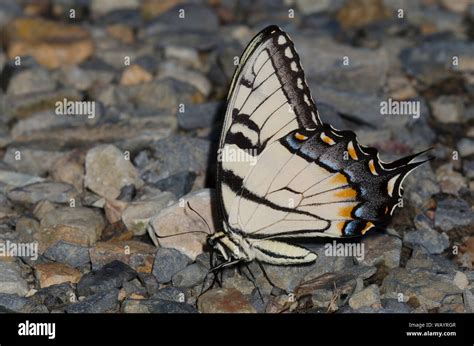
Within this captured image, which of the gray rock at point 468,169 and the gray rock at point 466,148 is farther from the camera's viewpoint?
the gray rock at point 466,148

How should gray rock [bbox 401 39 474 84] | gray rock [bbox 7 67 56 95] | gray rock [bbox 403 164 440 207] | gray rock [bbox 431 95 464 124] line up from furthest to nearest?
gray rock [bbox 401 39 474 84] → gray rock [bbox 7 67 56 95] → gray rock [bbox 431 95 464 124] → gray rock [bbox 403 164 440 207]

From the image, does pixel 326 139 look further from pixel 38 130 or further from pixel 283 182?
pixel 38 130

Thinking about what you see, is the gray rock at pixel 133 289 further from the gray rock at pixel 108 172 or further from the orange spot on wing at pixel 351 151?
the orange spot on wing at pixel 351 151

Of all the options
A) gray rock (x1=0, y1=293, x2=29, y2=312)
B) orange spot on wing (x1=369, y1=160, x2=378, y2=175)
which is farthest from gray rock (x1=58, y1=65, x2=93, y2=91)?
orange spot on wing (x1=369, y1=160, x2=378, y2=175)

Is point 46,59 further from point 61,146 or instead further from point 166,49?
point 61,146

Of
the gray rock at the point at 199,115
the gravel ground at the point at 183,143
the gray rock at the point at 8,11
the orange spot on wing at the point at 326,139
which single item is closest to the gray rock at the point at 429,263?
the gravel ground at the point at 183,143

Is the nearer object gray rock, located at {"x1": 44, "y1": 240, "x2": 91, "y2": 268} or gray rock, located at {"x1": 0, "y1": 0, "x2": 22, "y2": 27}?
gray rock, located at {"x1": 44, "y1": 240, "x2": 91, "y2": 268}

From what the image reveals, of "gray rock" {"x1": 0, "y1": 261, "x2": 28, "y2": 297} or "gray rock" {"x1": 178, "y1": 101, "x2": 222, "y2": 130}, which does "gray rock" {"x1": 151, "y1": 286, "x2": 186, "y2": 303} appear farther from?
"gray rock" {"x1": 178, "y1": 101, "x2": 222, "y2": 130}

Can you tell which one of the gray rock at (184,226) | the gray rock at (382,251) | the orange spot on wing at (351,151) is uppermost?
the orange spot on wing at (351,151)
